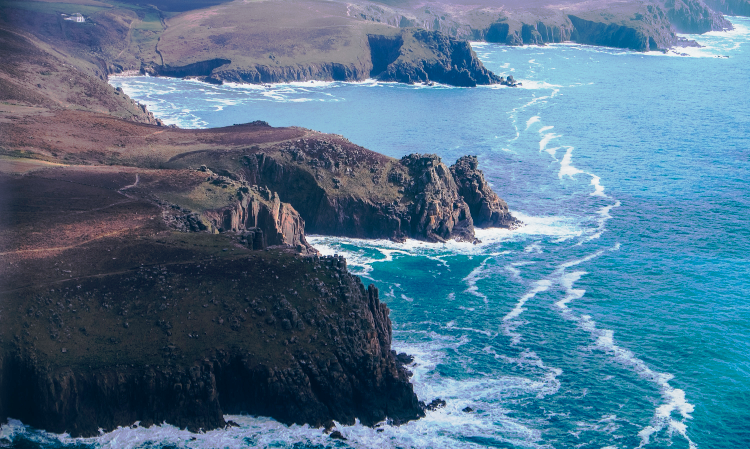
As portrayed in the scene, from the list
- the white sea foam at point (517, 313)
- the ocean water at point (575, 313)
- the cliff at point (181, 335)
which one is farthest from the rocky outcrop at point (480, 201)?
the cliff at point (181, 335)

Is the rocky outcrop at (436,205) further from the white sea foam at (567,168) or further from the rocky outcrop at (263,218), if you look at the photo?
the white sea foam at (567,168)

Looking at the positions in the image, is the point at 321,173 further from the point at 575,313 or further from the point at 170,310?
the point at 170,310

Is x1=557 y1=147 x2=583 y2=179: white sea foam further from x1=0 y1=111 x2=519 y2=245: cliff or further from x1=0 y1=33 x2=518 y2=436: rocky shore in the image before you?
x1=0 y1=33 x2=518 y2=436: rocky shore

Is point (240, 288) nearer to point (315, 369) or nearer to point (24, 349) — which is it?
point (315, 369)

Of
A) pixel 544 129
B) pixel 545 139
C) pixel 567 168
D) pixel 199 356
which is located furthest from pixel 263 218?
pixel 544 129

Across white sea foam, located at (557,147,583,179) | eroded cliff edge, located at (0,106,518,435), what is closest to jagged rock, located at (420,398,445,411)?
eroded cliff edge, located at (0,106,518,435)
